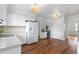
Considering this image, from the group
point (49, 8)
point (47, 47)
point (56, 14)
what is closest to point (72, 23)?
point (56, 14)

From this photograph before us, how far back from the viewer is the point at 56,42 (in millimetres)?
1547

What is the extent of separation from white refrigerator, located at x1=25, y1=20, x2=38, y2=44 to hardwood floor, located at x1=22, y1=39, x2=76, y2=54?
0.23ft

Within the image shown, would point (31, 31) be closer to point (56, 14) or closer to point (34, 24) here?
point (34, 24)

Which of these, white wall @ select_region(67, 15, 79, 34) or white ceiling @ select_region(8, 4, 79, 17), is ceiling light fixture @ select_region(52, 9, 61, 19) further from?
white wall @ select_region(67, 15, 79, 34)

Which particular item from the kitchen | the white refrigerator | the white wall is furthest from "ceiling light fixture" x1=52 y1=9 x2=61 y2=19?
the white refrigerator

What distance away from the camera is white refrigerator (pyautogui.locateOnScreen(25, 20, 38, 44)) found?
1.52 metres

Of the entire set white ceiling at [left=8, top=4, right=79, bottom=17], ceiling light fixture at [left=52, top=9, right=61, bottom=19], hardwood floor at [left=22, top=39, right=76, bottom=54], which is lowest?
hardwood floor at [left=22, top=39, right=76, bottom=54]

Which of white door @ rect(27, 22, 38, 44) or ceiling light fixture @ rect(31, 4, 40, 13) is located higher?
ceiling light fixture @ rect(31, 4, 40, 13)

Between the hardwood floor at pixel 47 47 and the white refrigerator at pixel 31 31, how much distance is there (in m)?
0.07
